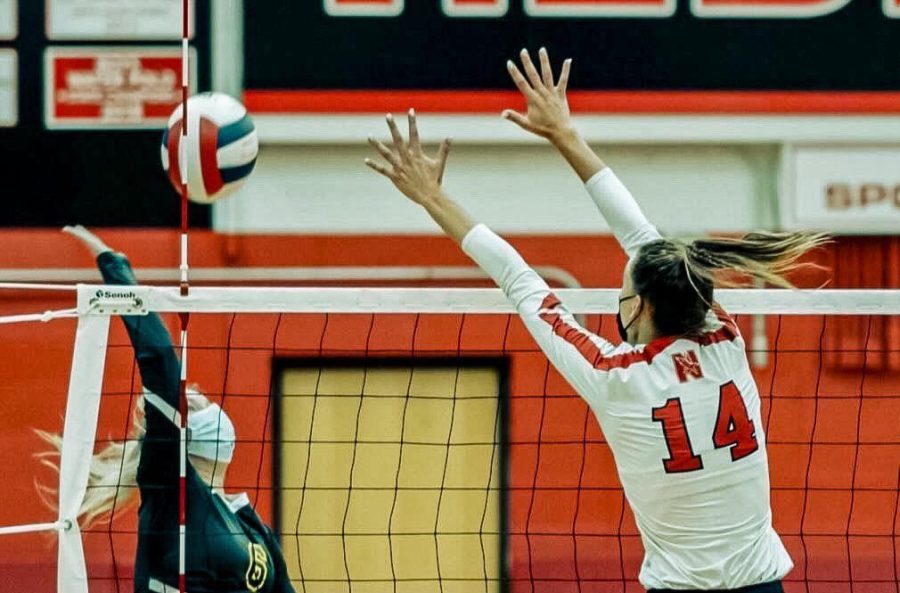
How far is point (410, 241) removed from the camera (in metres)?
5.81

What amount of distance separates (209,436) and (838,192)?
3261 mm

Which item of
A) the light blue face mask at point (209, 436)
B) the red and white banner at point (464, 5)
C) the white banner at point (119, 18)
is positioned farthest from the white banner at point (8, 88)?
the light blue face mask at point (209, 436)

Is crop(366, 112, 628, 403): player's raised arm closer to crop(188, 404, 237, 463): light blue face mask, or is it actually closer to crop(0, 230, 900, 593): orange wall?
crop(188, 404, 237, 463): light blue face mask

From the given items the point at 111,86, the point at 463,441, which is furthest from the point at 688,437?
the point at 111,86

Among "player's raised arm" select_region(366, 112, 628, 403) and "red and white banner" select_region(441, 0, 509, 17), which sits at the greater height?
"red and white banner" select_region(441, 0, 509, 17)

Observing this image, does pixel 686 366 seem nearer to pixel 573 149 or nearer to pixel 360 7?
pixel 573 149

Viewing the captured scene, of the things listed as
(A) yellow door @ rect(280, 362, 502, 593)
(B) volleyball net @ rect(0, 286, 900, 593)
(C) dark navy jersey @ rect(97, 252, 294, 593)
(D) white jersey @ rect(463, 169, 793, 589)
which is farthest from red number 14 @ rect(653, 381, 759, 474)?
(A) yellow door @ rect(280, 362, 502, 593)

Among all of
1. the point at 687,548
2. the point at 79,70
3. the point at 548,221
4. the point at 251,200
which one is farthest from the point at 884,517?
the point at 79,70

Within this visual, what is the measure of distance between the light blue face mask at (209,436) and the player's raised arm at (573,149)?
1.51 m

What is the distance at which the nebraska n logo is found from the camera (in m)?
2.54

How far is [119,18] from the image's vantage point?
18.7ft

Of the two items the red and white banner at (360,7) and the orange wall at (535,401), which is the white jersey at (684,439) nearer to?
the orange wall at (535,401)

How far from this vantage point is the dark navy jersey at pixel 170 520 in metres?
3.51

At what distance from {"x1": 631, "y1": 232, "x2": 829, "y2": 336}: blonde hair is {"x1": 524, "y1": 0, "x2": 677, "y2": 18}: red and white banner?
3385 mm
